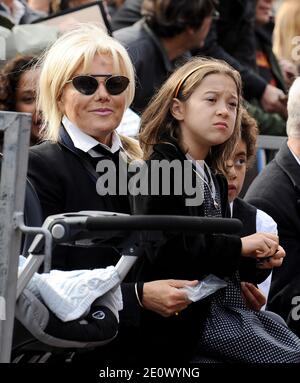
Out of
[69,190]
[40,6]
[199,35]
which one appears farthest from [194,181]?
[40,6]

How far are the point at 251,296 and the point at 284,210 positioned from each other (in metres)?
1.20

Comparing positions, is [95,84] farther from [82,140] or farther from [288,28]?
[288,28]

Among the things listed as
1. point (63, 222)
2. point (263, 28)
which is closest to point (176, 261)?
point (63, 222)

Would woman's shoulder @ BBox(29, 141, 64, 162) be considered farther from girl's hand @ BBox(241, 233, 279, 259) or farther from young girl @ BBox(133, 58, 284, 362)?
girl's hand @ BBox(241, 233, 279, 259)

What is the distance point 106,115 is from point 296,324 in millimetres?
1519

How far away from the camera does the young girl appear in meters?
4.38

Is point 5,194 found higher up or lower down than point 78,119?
higher up

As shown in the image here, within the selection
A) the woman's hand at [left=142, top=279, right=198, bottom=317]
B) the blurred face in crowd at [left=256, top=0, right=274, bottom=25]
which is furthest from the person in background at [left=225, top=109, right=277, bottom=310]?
the blurred face in crowd at [left=256, top=0, right=274, bottom=25]

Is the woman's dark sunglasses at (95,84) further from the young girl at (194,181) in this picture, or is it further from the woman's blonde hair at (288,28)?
the woman's blonde hair at (288,28)

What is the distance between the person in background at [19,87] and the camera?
5.79 m

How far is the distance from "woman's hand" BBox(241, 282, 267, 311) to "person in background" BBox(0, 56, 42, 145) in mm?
1516

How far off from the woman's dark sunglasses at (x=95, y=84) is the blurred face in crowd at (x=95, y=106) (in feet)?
0.04
